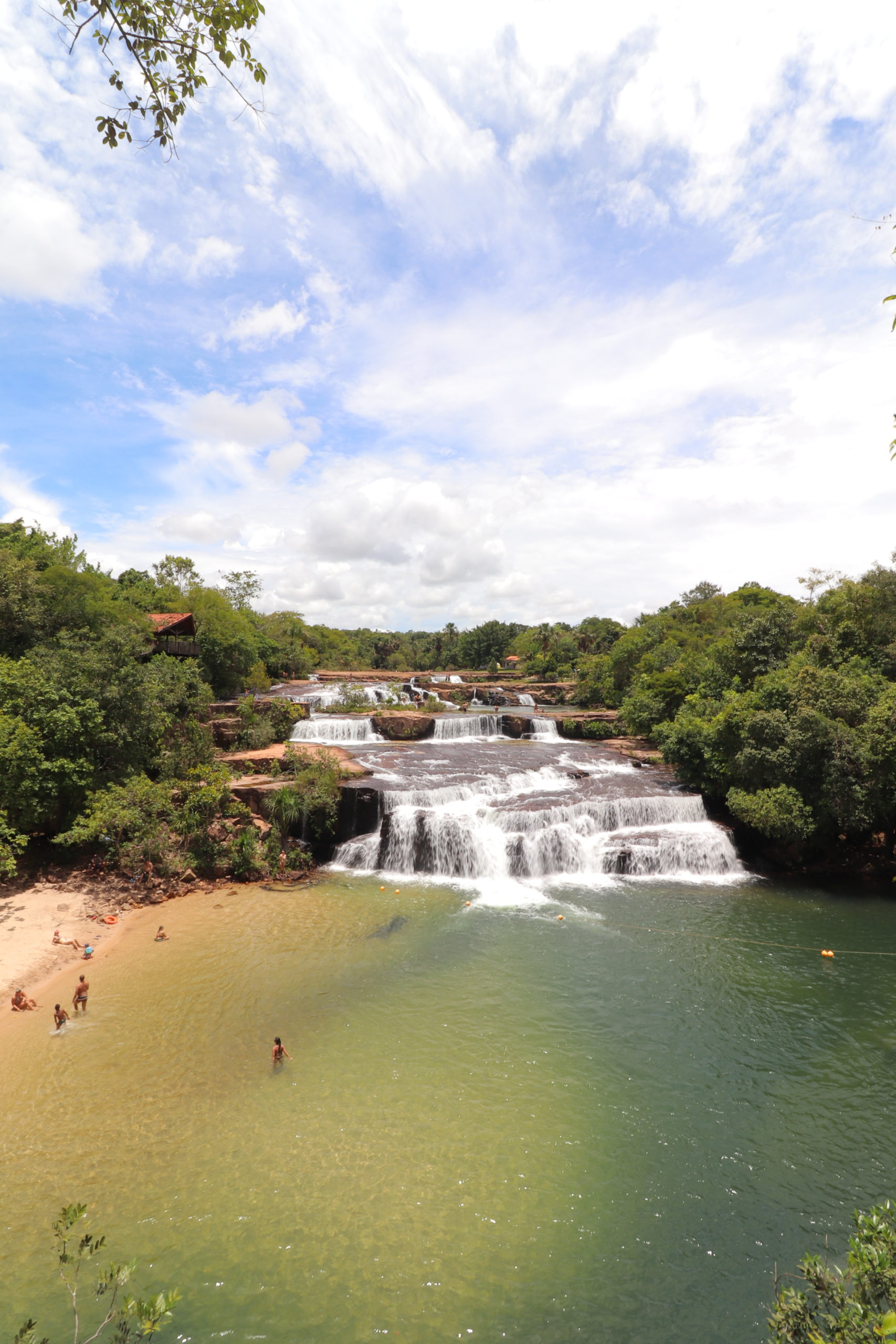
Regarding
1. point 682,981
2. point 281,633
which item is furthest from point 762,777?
point 281,633

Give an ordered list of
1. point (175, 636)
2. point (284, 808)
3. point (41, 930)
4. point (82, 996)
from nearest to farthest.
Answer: point (82, 996) < point (41, 930) < point (284, 808) < point (175, 636)

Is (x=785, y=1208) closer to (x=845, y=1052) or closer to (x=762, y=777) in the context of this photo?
(x=845, y=1052)

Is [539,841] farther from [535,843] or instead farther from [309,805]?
[309,805]

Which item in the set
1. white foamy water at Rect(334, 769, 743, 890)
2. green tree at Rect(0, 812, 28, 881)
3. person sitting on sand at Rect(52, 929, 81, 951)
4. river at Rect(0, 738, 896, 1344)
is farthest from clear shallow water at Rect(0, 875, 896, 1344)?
white foamy water at Rect(334, 769, 743, 890)

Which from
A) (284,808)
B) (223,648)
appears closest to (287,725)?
(223,648)

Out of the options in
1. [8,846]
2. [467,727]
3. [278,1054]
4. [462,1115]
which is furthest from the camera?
[467,727]

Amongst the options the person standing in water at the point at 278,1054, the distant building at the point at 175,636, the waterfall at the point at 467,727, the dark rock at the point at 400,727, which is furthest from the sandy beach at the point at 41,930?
the waterfall at the point at 467,727
